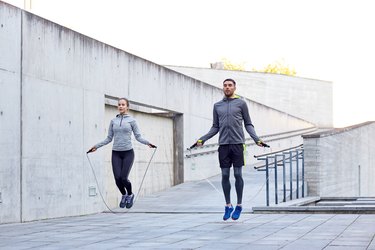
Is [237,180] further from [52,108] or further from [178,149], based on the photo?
[178,149]

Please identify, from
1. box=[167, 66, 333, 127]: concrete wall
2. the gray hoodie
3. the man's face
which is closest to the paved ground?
the gray hoodie

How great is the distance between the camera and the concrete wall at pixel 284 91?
4159 centimetres

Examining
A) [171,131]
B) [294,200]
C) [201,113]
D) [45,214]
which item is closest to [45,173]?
[45,214]

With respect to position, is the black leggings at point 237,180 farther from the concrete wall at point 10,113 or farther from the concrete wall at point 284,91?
the concrete wall at point 284,91

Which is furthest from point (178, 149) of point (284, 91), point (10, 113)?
point (284, 91)

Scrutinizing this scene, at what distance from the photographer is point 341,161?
21.0 meters

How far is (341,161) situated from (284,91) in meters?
23.8

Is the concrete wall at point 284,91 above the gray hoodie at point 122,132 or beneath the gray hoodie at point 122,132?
above

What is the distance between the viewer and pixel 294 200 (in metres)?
14.9

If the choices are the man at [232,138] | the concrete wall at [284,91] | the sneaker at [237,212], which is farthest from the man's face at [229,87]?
the concrete wall at [284,91]

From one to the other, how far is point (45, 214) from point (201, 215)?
96.9 inches

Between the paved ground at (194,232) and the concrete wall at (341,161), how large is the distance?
4200 mm

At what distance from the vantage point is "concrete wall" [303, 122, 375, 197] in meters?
17.0

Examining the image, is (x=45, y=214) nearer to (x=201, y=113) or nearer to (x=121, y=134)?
(x=121, y=134)
